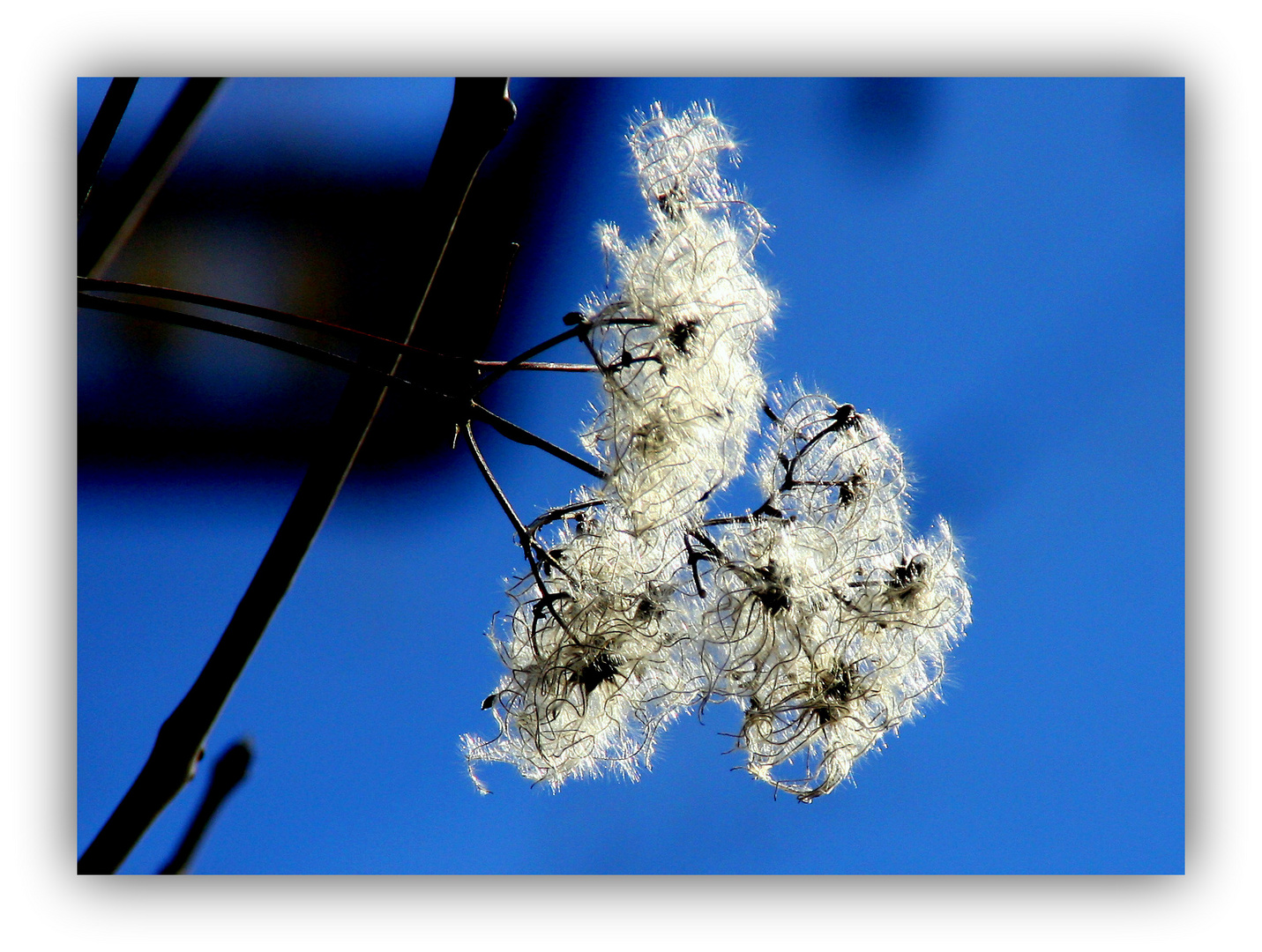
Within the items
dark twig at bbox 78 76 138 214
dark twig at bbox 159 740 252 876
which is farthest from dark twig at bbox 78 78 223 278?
dark twig at bbox 159 740 252 876

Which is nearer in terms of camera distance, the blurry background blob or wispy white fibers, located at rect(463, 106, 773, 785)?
wispy white fibers, located at rect(463, 106, 773, 785)

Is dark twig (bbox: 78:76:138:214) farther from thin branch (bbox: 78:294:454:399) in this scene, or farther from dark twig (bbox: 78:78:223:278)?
thin branch (bbox: 78:294:454:399)

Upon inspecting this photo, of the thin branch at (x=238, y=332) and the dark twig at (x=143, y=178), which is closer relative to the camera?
the thin branch at (x=238, y=332)

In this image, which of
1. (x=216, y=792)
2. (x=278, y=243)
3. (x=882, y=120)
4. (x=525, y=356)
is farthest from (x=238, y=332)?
(x=882, y=120)

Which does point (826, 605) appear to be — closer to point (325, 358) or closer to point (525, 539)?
point (525, 539)

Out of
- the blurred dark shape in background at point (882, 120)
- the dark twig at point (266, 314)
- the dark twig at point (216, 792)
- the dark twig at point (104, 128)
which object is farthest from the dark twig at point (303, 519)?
the blurred dark shape in background at point (882, 120)

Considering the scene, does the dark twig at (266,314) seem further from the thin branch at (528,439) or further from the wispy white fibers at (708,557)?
the wispy white fibers at (708,557)
